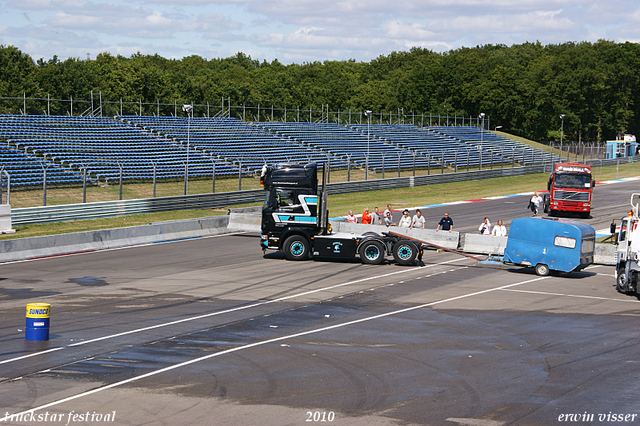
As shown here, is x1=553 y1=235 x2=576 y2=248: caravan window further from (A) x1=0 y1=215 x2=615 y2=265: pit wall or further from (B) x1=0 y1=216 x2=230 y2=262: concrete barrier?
(B) x1=0 y1=216 x2=230 y2=262: concrete barrier

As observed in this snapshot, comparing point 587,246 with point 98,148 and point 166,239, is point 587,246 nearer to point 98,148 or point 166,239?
point 166,239

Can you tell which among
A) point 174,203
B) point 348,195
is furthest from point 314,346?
point 348,195

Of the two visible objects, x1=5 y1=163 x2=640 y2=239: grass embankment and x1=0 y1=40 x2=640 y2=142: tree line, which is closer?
x1=5 y1=163 x2=640 y2=239: grass embankment

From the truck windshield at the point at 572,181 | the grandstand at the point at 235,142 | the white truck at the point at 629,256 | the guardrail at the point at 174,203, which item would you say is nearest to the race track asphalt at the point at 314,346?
the white truck at the point at 629,256

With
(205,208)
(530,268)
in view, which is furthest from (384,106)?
(530,268)

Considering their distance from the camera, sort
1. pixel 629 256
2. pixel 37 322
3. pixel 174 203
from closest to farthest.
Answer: pixel 37 322, pixel 629 256, pixel 174 203

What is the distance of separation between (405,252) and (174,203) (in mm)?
17426

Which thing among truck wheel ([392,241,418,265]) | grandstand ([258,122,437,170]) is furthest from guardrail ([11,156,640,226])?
truck wheel ([392,241,418,265])

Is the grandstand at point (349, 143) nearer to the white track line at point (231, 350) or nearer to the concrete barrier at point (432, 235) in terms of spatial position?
the concrete barrier at point (432, 235)

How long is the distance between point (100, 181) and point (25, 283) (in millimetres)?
21547

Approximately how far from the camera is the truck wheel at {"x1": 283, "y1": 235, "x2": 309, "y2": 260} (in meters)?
24.8

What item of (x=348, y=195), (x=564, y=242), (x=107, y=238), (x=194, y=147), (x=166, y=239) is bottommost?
(x=166, y=239)

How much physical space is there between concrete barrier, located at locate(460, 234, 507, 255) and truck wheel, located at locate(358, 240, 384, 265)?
413cm

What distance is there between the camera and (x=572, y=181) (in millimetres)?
40344
